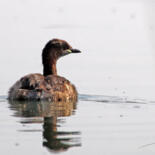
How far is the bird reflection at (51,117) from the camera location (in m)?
10.1

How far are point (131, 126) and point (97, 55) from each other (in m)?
8.15

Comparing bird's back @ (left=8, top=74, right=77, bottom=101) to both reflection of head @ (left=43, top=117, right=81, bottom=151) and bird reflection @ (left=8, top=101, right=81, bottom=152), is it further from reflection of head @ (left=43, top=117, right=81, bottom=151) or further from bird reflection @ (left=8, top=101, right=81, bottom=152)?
reflection of head @ (left=43, top=117, right=81, bottom=151)

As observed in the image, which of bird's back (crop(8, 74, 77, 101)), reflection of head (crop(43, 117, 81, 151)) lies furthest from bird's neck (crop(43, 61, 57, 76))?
reflection of head (crop(43, 117, 81, 151))

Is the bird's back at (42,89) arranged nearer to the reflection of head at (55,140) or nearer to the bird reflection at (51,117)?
the bird reflection at (51,117)

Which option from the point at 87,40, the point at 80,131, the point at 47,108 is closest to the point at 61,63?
the point at 87,40

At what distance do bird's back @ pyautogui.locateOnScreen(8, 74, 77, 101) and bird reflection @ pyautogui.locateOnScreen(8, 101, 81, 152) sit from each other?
0.68 feet

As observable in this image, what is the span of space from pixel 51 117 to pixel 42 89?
7.73 ft

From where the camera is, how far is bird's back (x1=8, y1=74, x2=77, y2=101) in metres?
14.7

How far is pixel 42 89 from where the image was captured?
14.7 metres

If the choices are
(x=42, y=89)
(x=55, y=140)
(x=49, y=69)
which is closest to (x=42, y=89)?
(x=42, y=89)

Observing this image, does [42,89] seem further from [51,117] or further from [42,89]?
[51,117]

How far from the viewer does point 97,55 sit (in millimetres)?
19625

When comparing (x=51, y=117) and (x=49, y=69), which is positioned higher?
(x=49, y=69)

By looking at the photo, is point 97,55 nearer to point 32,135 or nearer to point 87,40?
point 87,40
